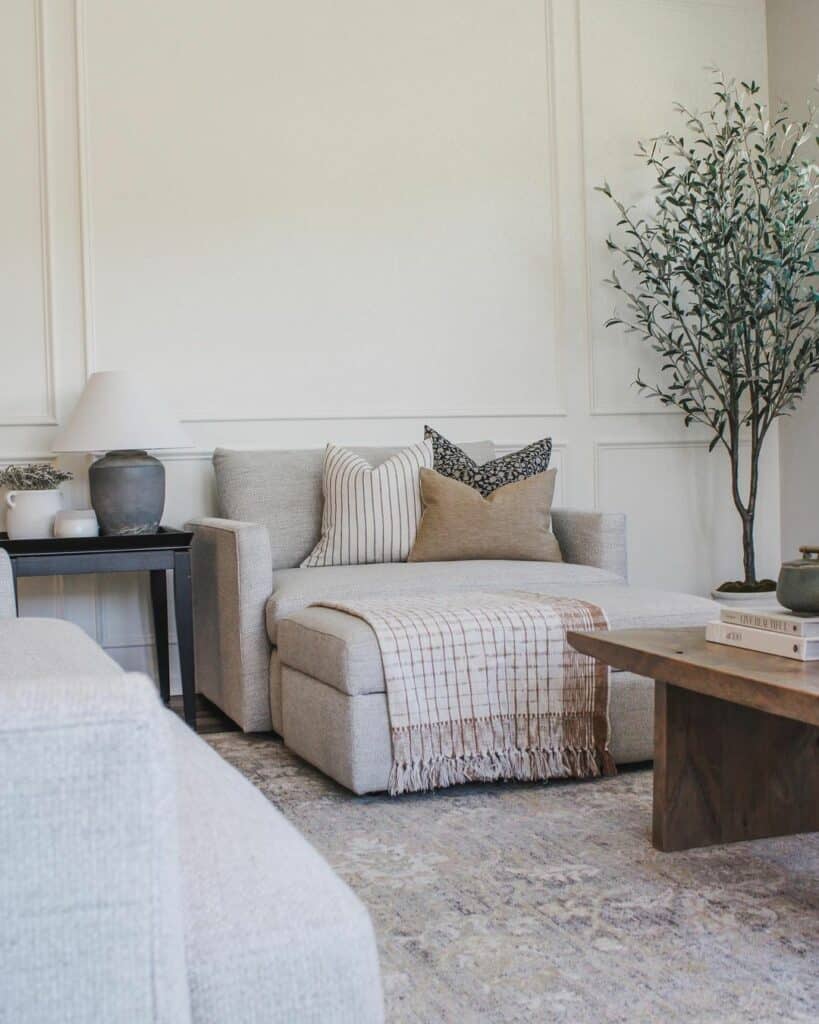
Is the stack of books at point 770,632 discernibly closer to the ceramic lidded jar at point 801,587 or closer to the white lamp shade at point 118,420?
the ceramic lidded jar at point 801,587

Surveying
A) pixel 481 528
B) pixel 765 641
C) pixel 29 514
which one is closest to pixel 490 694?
pixel 765 641

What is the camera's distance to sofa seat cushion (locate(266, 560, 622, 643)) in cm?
308

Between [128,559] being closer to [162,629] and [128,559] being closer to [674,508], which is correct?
[162,629]

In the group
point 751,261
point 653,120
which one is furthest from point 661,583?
point 653,120

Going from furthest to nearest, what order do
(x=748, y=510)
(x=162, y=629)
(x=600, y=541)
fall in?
(x=748, y=510), (x=162, y=629), (x=600, y=541)

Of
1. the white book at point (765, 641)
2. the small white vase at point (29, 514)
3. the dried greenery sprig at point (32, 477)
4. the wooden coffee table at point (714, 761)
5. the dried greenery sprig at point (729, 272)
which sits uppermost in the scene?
the dried greenery sprig at point (729, 272)

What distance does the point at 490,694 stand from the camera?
263cm

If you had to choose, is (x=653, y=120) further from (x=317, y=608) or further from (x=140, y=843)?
(x=140, y=843)

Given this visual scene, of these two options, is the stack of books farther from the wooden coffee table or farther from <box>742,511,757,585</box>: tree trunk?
<box>742,511,757,585</box>: tree trunk

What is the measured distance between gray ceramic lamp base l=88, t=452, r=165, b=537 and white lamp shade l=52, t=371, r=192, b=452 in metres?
0.06

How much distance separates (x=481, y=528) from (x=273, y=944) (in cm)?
274

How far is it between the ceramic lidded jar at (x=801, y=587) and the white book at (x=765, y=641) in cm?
7

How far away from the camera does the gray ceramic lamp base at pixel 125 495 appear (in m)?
3.56

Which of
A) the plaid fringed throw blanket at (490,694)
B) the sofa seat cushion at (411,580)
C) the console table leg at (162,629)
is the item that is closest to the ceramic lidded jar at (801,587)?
the plaid fringed throw blanket at (490,694)
